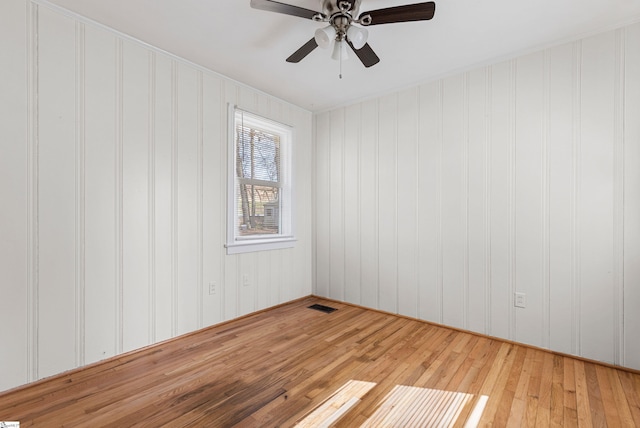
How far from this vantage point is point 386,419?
162 cm

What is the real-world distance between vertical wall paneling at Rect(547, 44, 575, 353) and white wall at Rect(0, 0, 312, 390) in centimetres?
287

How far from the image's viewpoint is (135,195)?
241 cm

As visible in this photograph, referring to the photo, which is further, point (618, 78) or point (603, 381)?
point (618, 78)

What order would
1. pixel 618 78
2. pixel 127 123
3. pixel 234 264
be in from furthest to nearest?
pixel 234 264 → pixel 127 123 → pixel 618 78

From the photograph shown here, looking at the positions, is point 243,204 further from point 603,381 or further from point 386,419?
point 603,381

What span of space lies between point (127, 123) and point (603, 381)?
391 centimetres

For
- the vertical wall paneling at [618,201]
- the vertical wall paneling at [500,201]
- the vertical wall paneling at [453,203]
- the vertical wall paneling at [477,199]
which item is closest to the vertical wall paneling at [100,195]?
the vertical wall paneling at [453,203]

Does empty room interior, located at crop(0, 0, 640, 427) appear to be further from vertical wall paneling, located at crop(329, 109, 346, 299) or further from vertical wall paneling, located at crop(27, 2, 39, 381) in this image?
vertical wall paneling, located at crop(329, 109, 346, 299)

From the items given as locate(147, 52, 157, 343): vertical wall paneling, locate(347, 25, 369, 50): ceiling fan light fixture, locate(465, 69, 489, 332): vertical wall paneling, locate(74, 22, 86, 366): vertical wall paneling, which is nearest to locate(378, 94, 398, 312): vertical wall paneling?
locate(465, 69, 489, 332): vertical wall paneling

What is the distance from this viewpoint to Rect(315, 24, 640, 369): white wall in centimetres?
221

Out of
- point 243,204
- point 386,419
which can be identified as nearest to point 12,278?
point 243,204

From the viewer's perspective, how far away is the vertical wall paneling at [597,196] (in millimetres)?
2229

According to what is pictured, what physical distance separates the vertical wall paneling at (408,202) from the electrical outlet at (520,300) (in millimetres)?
881

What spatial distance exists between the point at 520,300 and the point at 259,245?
8.41 feet
